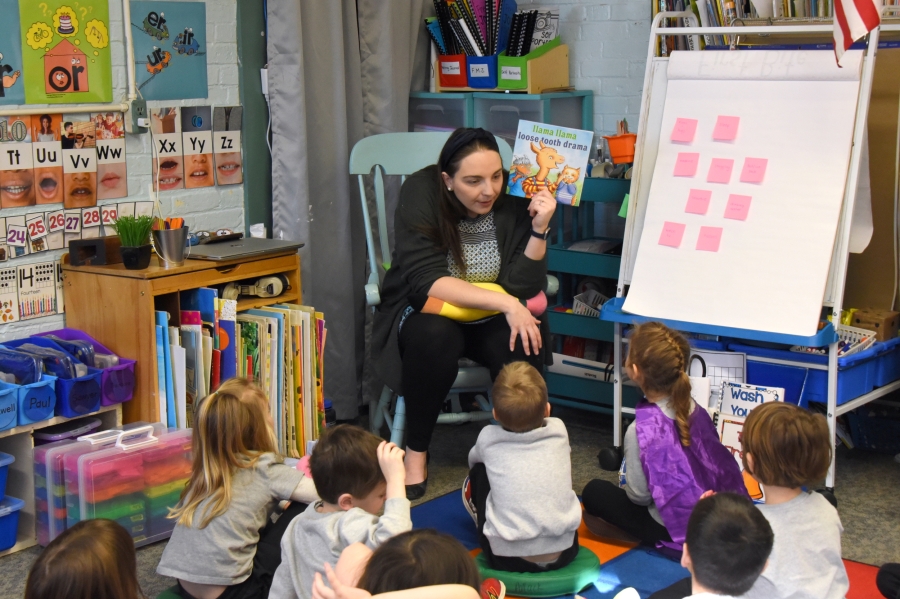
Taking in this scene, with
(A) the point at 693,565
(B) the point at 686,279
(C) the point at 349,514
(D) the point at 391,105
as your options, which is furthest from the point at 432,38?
(A) the point at 693,565

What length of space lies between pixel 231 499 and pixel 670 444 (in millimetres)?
1044

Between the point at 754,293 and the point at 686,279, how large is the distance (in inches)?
7.8

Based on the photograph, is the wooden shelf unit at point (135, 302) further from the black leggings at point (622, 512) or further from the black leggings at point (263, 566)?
the black leggings at point (622, 512)

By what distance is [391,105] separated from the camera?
11.7 ft

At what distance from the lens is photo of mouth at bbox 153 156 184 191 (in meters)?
3.05

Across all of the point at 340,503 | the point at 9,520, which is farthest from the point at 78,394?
the point at 340,503

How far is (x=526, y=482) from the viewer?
2234mm

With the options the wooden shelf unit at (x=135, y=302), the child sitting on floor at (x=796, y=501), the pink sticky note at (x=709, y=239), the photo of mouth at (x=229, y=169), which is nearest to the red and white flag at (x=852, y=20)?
the pink sticky note at (x=709, y=239)

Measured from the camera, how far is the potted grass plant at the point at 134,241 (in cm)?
270

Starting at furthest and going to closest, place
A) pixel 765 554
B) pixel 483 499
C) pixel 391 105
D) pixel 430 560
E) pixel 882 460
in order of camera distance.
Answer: pixel 391 105 → pixel 882 460 → pixel 483 499 → pixel 765 554 → pixel 430 560

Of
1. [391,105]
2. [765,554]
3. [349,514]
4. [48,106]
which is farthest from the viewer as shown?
[391,105]

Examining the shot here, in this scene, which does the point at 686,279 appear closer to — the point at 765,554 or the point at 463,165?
the point at 463,165

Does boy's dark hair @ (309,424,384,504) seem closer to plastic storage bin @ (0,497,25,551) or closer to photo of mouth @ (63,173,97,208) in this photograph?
plastic storage bin @ (0,497,25,551)

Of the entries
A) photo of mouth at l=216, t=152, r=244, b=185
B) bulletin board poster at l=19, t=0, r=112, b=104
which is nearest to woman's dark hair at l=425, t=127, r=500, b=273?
photo of mouth at l=216, t=152, r=244, b=185
